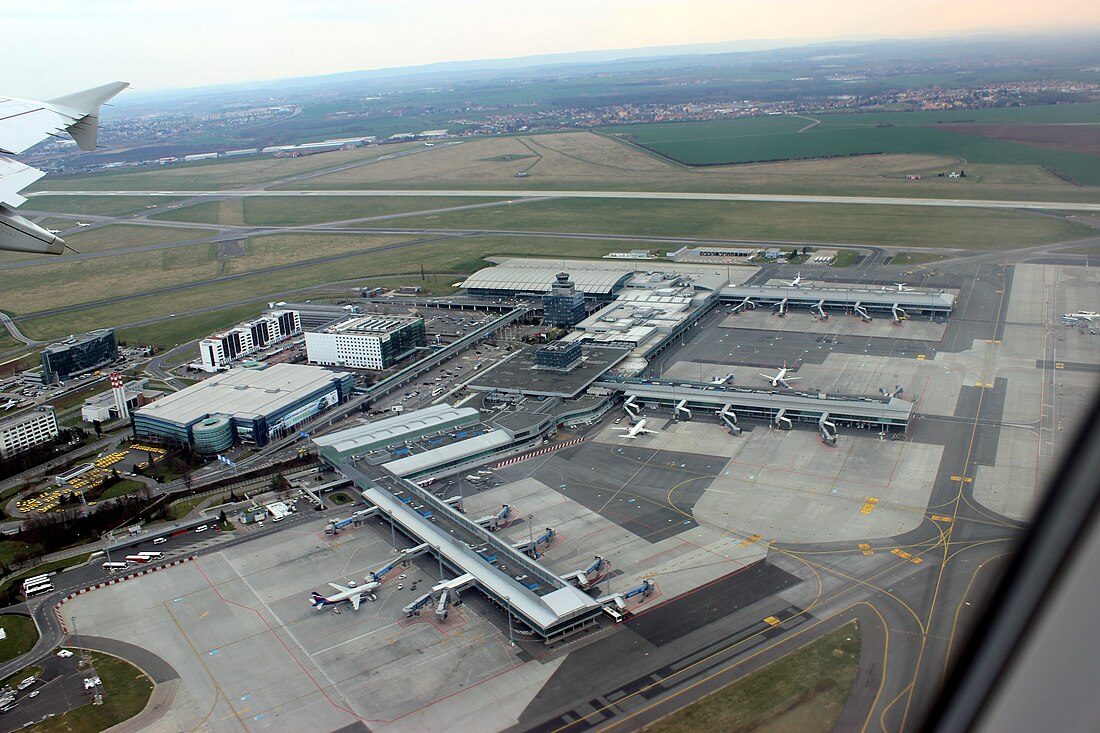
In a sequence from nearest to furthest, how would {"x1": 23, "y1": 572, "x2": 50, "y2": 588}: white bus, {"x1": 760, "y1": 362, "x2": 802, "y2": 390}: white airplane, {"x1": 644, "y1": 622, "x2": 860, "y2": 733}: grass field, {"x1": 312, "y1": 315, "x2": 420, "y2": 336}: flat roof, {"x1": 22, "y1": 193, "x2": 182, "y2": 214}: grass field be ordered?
{"x1": 644, "y1": 622, "x2": 860, "y2": 733}: grass field, {"x1": 23, "y1": 572, "x2": 50, "y2": 588}: white bus, {"x1": 760, "y1": 362, "x2": 802, "y2": 390}: white airplane, {"x1": 312, "y1": 315, "x2": 420, "y2": 336}: flat roof, {"x1": 22, "y1": 193, "x2": 182, "y2": 214}: grass field

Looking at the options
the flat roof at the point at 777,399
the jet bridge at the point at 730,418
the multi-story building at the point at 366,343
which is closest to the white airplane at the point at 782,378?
the flat roof at the point at 777,399

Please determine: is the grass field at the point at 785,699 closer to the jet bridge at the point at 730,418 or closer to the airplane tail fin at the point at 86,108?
the jet bridge at the point at 730,418

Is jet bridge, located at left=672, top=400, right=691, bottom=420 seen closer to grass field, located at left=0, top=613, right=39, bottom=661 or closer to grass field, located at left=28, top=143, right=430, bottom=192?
grass field, located at left=0, top=613, right=39, bottom=661

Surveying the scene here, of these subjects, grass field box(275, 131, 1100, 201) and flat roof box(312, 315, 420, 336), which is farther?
grass field box(275, 131, 1100, 201)

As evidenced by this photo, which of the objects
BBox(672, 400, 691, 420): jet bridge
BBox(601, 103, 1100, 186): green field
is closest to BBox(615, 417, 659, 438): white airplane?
BBox(672, 400, 691, 420): jet bridge

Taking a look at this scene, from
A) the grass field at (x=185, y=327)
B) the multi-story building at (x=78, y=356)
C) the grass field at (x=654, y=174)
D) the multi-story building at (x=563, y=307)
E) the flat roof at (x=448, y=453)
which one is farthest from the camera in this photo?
the grass field at (x=654, y=174)

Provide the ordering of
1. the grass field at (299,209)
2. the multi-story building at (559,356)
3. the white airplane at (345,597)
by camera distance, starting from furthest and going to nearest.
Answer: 1. the grass field at (299,209)
2. the multi-story building at (559,356)
3. the white airplane at (345,597)

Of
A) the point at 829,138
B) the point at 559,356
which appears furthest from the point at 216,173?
the point at 559,356
